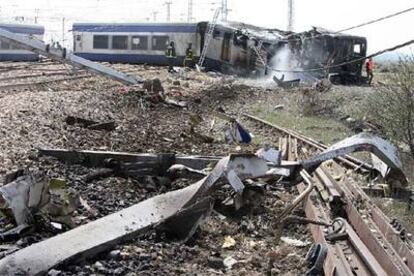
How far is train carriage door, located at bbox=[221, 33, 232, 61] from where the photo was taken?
32.4 m

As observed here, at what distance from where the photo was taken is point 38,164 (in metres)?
8.63

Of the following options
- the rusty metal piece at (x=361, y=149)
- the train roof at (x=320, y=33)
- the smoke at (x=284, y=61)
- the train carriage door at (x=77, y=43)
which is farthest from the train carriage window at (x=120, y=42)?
the rusty metal piece at (x=361, y=149)

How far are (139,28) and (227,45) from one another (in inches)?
244

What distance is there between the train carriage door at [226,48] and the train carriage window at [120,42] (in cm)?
653

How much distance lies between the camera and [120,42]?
3656cm

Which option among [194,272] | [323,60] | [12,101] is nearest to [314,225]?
[194,272]

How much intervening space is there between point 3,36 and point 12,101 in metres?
1.66

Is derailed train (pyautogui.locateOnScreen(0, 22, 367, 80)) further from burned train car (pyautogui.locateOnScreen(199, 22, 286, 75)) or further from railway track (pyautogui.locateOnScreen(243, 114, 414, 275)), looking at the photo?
railway track (pyautogui.locateOnScreen(243, 114, 414, 275))

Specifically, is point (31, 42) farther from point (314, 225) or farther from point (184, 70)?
point (184, 70)

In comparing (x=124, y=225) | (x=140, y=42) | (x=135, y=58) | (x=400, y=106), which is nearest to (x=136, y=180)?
(x=124, y=225)

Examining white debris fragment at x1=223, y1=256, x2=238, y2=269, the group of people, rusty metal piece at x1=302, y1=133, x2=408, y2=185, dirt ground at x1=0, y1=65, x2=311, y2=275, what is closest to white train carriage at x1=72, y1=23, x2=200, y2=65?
the group of people

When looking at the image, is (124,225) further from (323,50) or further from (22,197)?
(323,50)

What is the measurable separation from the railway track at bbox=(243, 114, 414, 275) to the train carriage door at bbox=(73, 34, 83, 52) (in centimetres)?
3087

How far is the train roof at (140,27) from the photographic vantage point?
34.9m
